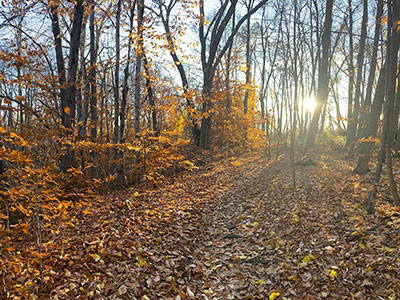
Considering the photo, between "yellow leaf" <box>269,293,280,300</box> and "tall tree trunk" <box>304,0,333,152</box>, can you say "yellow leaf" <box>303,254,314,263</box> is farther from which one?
"tall tree trunk" <box>304,0,333,152</box>

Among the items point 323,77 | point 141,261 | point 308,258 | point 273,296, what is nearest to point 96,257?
point 141,261

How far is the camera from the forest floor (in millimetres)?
3295

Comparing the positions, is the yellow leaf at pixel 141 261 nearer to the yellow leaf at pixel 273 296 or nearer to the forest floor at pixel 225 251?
the forest floor at pixel 225 251

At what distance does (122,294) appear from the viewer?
125 inches

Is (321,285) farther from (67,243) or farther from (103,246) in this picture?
(67,243)

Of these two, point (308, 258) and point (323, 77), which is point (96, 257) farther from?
point (323, 77)

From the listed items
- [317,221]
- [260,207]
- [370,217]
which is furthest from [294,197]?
[370,217]

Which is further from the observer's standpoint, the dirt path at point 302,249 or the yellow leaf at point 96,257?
the yellow leaf at point 96,257

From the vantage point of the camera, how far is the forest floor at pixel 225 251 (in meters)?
3.29

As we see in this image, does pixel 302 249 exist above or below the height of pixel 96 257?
below

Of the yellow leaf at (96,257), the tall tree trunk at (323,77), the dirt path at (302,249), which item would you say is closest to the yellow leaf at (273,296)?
the dirt path at (302,249)

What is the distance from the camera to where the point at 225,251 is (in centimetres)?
464

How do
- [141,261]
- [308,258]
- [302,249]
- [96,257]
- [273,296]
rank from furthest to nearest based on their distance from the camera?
1. [302,249]
2. [308,258]
3. [141,261]
4. [96,257]
5. [273,296]

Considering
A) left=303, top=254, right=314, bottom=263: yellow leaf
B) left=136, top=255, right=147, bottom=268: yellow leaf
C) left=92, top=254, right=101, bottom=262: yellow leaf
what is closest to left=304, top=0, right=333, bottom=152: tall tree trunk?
left=303, top=254, right=314, bottom=263: yellow leaf
